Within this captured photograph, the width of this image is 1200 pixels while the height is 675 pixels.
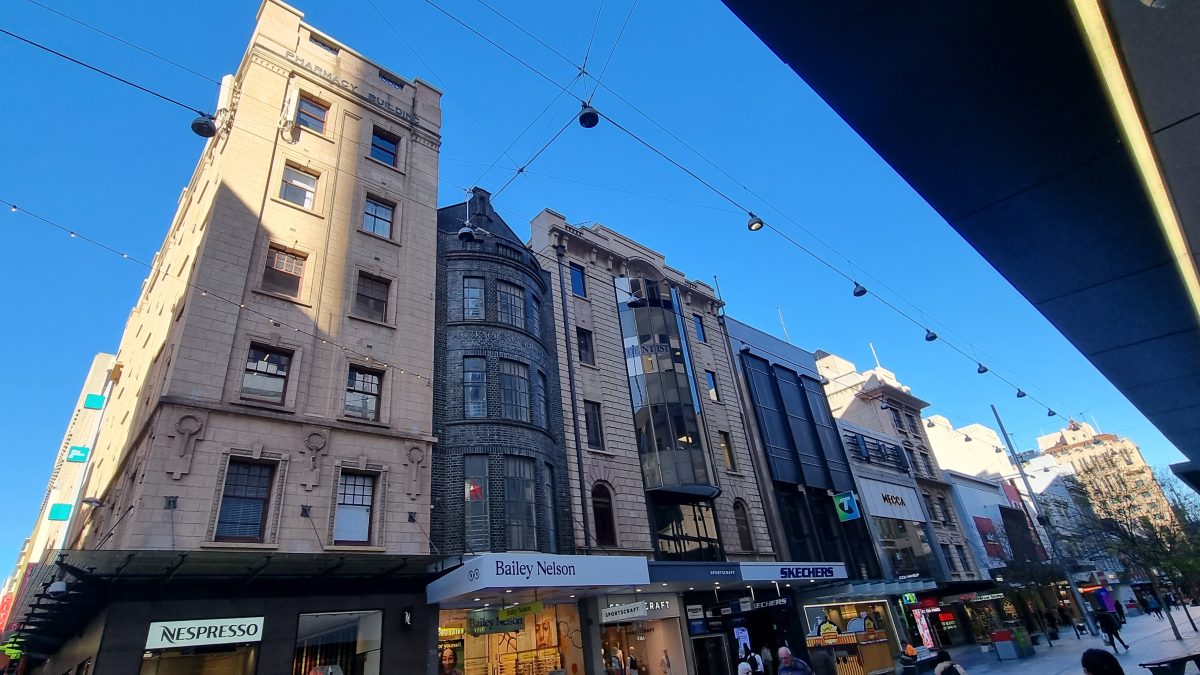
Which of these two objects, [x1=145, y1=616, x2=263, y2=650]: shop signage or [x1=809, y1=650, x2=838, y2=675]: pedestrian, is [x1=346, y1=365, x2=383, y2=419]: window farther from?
[x1=809, y1=650, x2=838, y2=675]: pedestrian

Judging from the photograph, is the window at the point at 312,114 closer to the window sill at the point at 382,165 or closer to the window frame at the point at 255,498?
the window sill at the point at 382,165

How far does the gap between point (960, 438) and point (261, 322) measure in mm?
63838

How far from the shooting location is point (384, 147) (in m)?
22.2

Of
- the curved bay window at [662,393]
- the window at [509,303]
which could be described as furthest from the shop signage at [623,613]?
the window at [509,303]

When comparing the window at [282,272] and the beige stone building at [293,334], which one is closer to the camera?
the beige stone building at [293,334]

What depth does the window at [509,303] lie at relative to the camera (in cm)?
2116

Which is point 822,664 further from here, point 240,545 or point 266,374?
point 266,374

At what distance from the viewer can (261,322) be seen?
52.6ft

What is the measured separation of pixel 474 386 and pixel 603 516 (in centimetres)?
683

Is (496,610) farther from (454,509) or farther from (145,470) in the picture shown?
(145,470)

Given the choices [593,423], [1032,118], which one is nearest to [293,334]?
[593,423]

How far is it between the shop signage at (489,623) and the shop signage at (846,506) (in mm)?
21407

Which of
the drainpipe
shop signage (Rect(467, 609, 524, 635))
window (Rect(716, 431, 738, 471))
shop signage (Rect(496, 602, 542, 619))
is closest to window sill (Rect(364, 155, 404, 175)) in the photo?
the drainpipe

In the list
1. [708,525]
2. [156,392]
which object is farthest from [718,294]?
[156,392]
